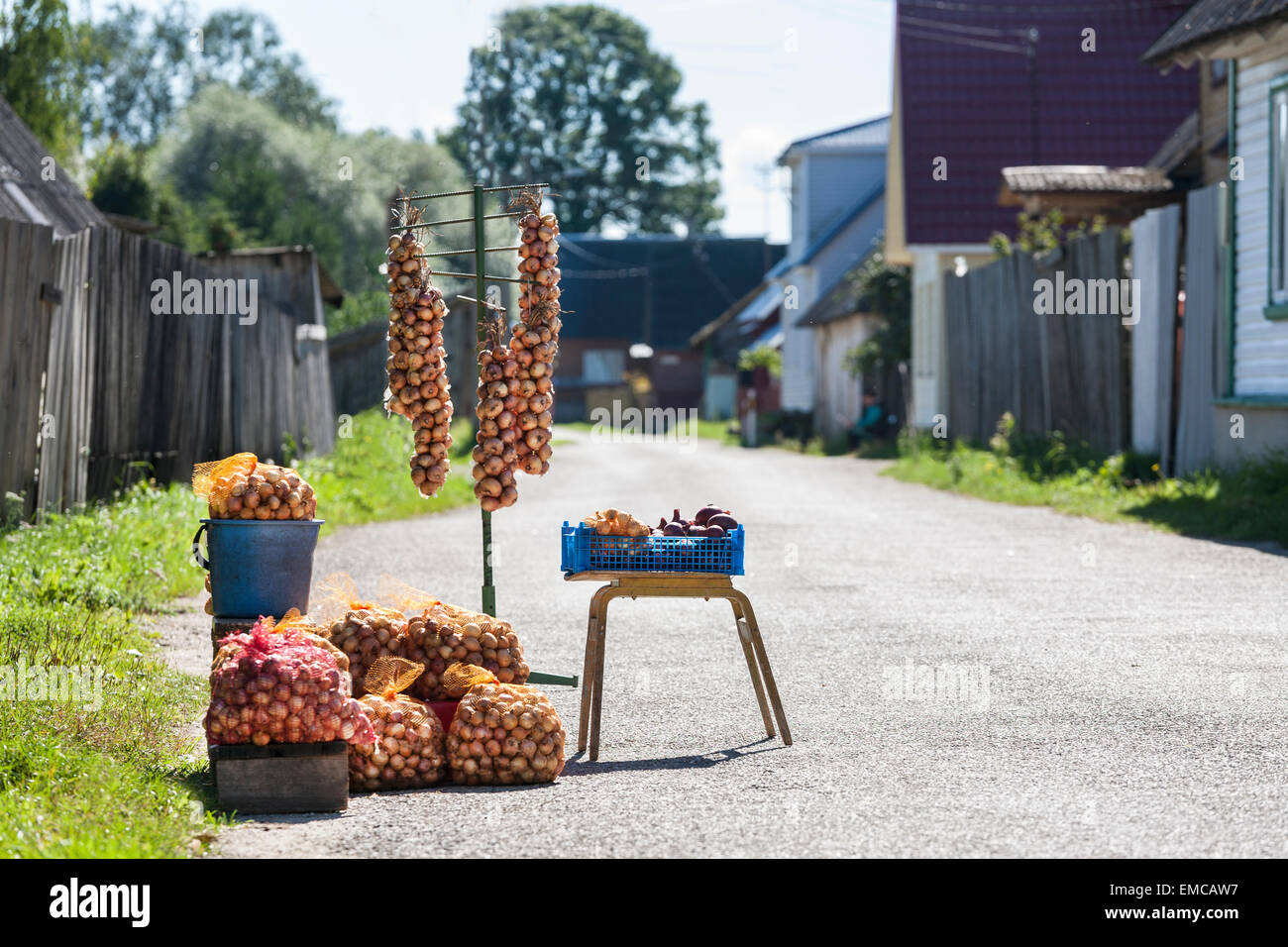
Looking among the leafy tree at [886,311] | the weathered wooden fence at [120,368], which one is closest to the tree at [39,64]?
the weathered wooden fence at [120,368]

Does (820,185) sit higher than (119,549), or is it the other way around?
(820,185)

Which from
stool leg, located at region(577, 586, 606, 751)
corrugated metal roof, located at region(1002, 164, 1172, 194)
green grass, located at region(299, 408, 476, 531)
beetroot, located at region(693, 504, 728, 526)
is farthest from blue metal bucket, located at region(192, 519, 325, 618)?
corrugated metal roof, located at region(1002, 164, 1172, 194)

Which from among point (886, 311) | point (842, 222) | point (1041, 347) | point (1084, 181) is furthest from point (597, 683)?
point (842, 222)

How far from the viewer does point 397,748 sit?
5.61 m

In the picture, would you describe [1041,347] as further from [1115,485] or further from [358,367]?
[358,367]

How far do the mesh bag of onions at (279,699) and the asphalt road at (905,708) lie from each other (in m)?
0.29

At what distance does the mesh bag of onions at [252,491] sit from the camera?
6289 mm

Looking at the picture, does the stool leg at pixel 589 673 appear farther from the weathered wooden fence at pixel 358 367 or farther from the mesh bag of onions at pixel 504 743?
the weathered wooden fence at pixel 358 367

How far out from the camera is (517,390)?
21.3ft

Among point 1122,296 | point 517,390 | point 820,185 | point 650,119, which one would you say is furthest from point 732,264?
point 517,390

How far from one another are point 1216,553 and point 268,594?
7891 millimetres

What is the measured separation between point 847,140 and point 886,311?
10915 mm
